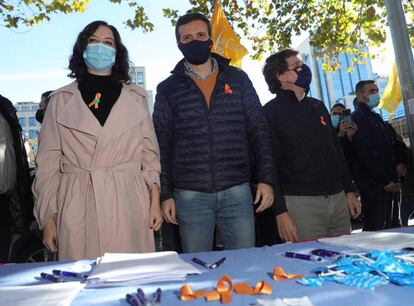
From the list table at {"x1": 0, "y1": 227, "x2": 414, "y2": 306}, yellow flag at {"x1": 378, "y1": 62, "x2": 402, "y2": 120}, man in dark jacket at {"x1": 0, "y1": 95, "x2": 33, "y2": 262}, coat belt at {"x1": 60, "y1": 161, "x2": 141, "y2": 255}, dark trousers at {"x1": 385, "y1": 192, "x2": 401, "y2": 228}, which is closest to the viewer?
table at {"x1": 0, "y1": 227, "x2": 414, "y2": 306}

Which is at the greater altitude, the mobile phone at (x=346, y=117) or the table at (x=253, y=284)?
the mobile phone at (x=346, y=117)

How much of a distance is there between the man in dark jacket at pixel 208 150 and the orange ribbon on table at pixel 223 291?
132 centimetres

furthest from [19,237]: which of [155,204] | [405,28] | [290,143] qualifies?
[405,28]

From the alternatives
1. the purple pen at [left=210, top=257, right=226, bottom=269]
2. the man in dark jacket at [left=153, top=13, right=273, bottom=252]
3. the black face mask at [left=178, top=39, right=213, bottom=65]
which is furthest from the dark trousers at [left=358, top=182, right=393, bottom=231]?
the purple pen at [left=210, top=257, right=226, bottom=269]

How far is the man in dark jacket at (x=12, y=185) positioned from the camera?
3.16 metres

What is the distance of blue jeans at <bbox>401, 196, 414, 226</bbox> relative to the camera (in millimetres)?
5242

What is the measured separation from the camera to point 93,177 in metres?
2.10

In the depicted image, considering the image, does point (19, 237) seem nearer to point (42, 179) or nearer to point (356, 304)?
point (42, 179)

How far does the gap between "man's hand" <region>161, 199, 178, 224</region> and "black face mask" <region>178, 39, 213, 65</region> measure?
1025 mm

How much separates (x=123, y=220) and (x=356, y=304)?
4.88ft

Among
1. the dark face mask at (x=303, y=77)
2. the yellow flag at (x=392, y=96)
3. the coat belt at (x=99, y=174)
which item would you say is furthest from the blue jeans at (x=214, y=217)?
the yellow flag at (x=392, y=96)

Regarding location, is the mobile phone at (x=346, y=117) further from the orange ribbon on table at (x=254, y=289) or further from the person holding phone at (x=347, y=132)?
the orange ribbon on table at (x=254, y=289)

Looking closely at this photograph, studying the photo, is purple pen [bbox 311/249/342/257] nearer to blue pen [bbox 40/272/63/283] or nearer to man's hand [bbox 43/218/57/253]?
blue pen [bbox 40/272/63/283]

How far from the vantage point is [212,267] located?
4.23 ft
